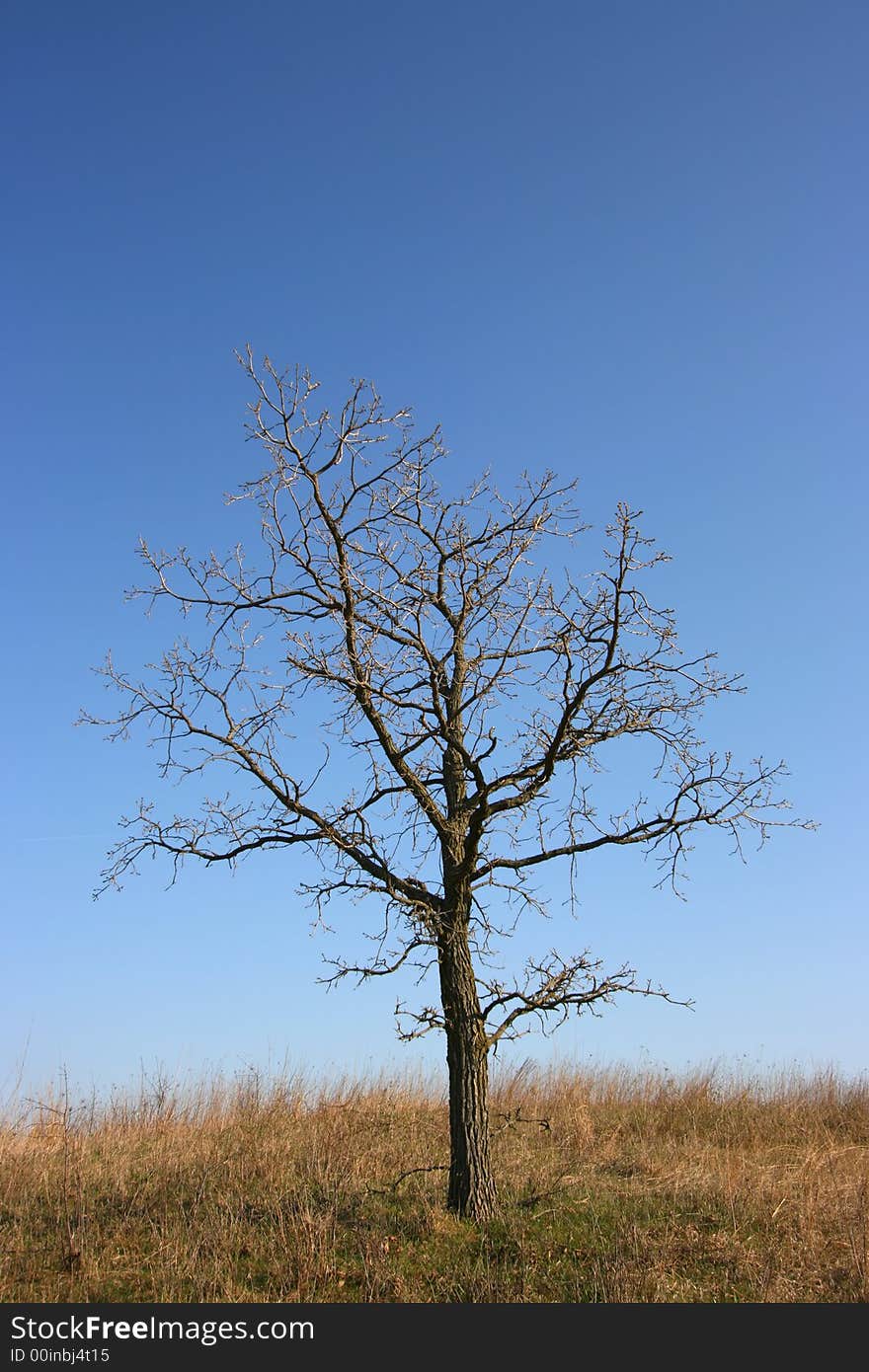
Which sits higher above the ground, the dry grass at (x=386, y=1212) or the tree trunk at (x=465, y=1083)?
the tree trunk at (x=465, y=1083)

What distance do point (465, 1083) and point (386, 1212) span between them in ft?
4.42

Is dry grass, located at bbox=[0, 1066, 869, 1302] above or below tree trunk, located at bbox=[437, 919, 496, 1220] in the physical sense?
below

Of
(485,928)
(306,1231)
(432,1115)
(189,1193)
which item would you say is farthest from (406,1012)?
(432,1115)

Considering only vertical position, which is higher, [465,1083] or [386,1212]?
[465,1083]

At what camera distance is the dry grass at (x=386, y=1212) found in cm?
752

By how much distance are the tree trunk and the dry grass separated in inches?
9.6

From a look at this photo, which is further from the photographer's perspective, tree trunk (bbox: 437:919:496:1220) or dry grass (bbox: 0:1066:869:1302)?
tree trunk (bbox: 437:919:496:1220)

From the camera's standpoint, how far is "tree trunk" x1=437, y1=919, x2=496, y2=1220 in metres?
8.59

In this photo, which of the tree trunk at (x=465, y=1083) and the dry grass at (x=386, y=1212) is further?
the tree trunk at (x=465, y=1083)

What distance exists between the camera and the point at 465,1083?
345 inches

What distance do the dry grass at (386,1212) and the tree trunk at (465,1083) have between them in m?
0.24

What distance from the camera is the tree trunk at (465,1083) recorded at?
8.59 meters

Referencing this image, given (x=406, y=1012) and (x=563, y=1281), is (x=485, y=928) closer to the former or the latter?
(x=406, y=1012)

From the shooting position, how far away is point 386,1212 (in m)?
8.79
